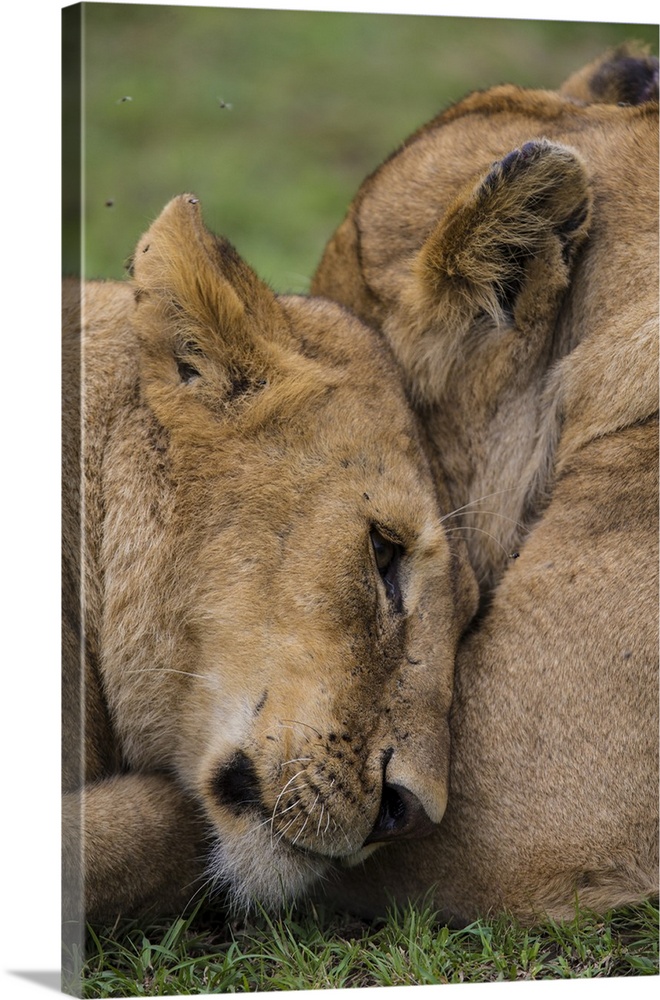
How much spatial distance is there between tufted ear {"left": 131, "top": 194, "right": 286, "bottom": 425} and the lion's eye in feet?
1.22

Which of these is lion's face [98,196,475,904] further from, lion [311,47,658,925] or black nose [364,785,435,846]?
lion [311,47,658,925]

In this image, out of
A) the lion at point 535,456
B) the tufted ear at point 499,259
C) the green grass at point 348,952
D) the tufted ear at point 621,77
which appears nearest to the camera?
the green grass at point 348,952

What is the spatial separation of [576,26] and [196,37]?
88 centimetres

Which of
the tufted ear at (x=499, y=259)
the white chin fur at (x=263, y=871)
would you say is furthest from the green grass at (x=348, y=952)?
the tufted ear at (x=499, y=259)

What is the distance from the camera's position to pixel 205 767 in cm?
269

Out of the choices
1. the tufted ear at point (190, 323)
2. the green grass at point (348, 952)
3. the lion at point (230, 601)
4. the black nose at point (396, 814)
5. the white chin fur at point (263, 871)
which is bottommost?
the green grass at point (348, 952)

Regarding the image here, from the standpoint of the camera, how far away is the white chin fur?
2.64 meters

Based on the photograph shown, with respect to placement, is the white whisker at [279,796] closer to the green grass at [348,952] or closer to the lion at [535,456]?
the green grass at [348,952]

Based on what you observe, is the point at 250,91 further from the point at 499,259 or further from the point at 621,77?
the point at 621,77

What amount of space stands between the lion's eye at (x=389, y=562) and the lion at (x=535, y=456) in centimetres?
23

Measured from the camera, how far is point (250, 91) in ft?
10.8

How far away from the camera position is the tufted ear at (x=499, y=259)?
9.36ft

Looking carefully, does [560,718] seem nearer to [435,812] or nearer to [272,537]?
[435,812]

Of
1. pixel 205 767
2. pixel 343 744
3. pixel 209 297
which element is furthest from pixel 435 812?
pixel 209 297
